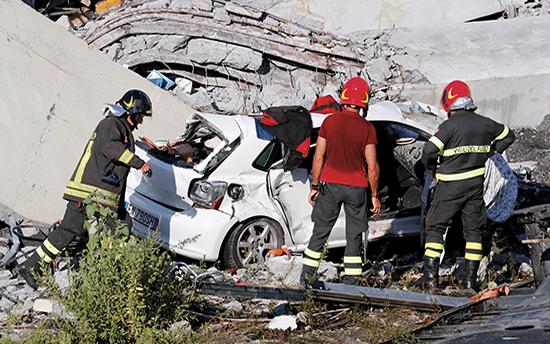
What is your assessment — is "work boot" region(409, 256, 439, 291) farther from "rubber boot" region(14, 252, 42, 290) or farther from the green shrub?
"rubber boot" region(14, 252, 42, 290)

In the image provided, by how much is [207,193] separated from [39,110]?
277 cm

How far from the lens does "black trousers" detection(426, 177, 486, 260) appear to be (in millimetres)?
4258

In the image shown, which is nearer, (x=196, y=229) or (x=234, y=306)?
(x=234, y=306)

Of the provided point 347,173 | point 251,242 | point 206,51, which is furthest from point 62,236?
point 206,51

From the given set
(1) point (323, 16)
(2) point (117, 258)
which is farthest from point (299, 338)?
(1) point (323, 16)

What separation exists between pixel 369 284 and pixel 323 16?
9523 mm

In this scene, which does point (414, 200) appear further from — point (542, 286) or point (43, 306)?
point (43, 306)

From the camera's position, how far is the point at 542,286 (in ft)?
11.3

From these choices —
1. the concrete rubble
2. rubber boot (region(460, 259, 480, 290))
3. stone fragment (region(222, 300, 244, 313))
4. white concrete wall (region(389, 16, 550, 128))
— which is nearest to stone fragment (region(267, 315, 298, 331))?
stone fragment (region(222, 300, 244, 313))

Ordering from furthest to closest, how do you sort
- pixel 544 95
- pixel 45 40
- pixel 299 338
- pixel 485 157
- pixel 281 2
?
pixel 281 2, pixel 544 95, pixel 45 40, pixel 485 157, pixel 299 338

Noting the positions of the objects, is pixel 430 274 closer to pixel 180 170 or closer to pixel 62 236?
pixel 180 170

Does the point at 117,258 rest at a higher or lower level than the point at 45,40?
lower

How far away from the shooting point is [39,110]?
590 cm

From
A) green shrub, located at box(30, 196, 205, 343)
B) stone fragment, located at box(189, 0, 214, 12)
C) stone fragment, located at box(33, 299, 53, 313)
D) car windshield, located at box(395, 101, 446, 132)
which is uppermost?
stone fragment, located at box(189, 0, 214, 12)
